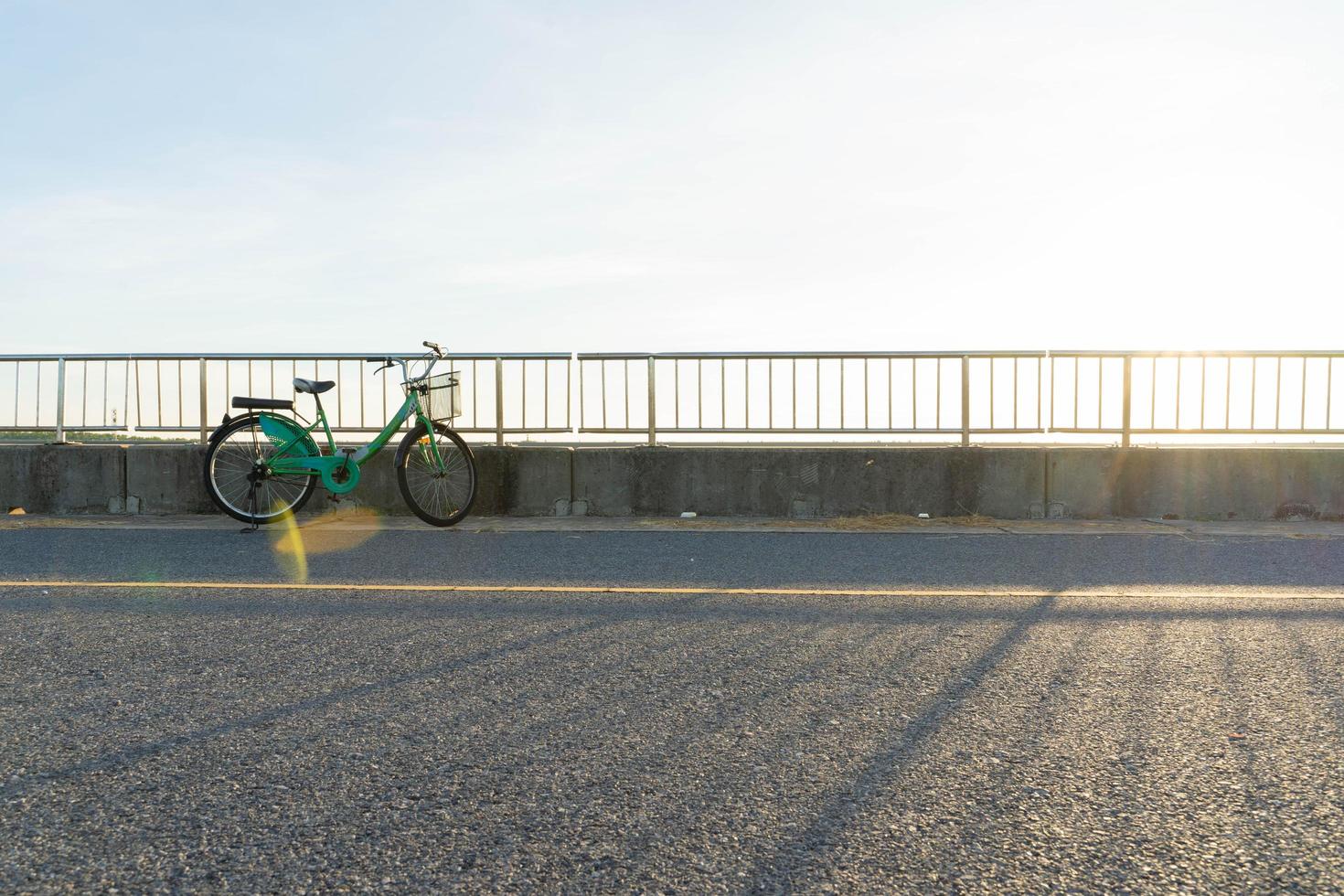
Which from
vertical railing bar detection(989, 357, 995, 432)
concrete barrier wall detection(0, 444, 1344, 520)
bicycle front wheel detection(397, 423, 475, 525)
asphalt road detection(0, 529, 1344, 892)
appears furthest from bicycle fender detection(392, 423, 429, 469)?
vertical railing bar detection(989, 357, 995, 432)

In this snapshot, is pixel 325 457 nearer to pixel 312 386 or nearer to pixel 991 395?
pixel 312 386

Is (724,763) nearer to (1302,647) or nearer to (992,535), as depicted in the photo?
(1302,647)

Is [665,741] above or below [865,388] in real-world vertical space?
below

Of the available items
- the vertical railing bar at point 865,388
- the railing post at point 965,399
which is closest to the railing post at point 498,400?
the vertical railing bar at point 865,388

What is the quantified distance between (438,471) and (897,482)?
181 inches

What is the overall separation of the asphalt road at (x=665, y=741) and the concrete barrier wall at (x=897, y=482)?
481 centimetres

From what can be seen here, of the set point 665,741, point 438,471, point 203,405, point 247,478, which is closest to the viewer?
point 665,741

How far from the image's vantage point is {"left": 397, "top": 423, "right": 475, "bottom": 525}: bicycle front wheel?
10.1 m

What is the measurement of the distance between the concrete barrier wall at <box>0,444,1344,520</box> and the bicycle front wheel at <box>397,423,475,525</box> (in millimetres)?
874

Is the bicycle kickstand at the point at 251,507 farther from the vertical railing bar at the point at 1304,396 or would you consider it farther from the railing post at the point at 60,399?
the vertical railing bar at the point at 1304,396

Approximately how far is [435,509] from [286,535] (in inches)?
59.0

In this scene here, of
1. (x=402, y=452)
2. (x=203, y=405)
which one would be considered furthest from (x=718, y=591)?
(x=203, y=405)

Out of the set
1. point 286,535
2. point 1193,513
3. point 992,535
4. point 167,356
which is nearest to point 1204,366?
point 1193,513

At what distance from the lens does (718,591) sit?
5996 millimetres
